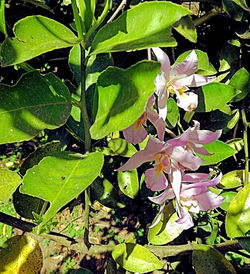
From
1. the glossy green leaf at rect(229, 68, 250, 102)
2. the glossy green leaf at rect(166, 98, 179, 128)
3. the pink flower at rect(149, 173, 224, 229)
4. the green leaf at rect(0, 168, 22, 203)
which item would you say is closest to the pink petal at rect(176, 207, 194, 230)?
the pink flower at rect(149, 173, 224, 229)

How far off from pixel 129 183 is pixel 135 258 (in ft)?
0.95

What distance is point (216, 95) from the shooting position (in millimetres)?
917

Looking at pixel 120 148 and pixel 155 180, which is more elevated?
pixel 155 180

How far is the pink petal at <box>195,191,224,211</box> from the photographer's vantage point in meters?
0.78

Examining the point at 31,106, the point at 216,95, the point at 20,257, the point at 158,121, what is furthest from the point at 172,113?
the point at 20,257

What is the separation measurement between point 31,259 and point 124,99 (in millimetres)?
526

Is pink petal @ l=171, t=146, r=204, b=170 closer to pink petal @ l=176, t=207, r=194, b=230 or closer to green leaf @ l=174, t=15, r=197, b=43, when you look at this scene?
pink petal @ l=176, t=207, r=194, b=230

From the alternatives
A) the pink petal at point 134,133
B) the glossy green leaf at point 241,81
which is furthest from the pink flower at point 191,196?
the glossy green leaf at point 241,81

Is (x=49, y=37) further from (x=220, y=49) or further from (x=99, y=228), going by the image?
(x=99, y=228)

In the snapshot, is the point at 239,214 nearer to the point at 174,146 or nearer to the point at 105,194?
the point at 105,194

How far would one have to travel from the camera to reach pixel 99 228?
109 inches

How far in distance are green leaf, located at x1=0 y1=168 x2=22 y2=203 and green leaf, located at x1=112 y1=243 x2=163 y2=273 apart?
0.34m

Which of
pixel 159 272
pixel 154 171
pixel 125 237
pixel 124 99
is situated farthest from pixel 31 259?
pixel 125 237

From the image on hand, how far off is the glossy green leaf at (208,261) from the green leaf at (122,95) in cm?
57
